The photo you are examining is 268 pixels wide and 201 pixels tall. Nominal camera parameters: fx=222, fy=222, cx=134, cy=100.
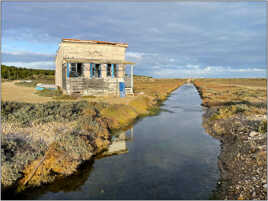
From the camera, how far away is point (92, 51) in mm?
24062

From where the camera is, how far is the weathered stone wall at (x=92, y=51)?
76.0 ft

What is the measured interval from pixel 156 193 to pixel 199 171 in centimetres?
232

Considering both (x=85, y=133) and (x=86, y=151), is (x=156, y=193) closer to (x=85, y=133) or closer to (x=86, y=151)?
(x=86, y=151)

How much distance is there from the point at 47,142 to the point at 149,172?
429 cm

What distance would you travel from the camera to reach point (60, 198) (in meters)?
6.55

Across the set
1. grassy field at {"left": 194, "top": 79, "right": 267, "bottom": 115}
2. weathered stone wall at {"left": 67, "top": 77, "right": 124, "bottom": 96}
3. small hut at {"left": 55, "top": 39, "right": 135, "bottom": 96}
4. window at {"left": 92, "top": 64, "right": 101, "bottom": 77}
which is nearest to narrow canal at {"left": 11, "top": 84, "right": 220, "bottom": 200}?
grassy field at {"left": 194, "top": 79, "right": 267, "bottom": 115}

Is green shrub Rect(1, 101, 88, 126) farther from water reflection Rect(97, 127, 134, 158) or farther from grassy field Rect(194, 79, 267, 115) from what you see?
grassy field Rect(194, 79, 267, 115)

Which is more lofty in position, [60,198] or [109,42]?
[109,42]

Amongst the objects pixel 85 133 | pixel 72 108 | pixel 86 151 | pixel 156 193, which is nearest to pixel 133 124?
pixel 72 108

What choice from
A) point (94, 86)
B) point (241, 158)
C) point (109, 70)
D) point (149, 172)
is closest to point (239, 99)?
point (109, 70)

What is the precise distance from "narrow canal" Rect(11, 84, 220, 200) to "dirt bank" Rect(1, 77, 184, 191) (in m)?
0.52

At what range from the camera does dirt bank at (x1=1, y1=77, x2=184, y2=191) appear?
718cm

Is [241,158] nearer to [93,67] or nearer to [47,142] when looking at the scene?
[47,142]

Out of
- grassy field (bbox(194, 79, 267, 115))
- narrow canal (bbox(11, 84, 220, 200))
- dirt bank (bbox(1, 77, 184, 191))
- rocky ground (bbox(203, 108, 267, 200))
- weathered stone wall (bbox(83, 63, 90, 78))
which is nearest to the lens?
rocky ground (bbox(203, 108, 267, 200))
